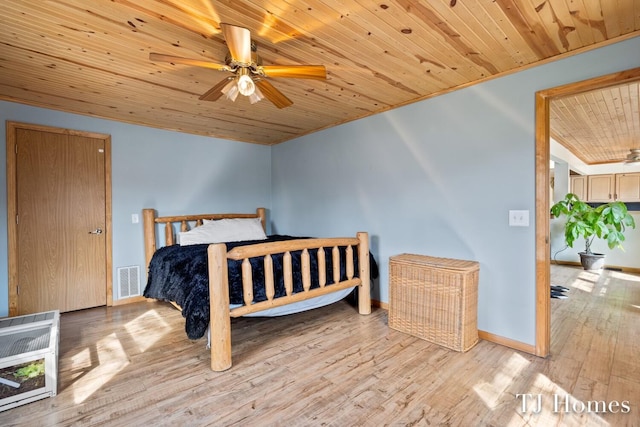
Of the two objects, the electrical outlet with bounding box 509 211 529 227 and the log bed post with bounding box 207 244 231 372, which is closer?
the log bed post with bounding box 207 244 231 372

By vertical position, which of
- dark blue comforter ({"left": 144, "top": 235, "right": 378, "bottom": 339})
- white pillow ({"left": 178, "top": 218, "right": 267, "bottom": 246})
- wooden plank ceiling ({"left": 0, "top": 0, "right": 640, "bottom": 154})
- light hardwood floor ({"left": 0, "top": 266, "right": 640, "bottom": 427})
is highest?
wooden plank ceiling ({"left": 0, "top": 0, "right": 640, "bottom": 154})

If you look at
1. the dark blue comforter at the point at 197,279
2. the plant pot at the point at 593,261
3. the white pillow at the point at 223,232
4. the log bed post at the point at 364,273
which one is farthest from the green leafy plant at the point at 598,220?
the white pillow at the point at 223,232

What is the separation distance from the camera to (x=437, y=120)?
285 centimetres

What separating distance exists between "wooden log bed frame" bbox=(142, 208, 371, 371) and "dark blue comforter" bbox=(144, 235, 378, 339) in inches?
2.4

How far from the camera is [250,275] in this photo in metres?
2.31

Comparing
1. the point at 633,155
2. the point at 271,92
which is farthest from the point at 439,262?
the point at 633,155

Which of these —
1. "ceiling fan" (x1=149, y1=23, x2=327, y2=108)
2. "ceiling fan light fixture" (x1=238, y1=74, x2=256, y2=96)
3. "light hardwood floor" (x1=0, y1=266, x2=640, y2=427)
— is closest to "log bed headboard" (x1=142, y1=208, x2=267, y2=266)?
"light hardwood floor" (x1=0, y1=266, x2=640, y2=427)

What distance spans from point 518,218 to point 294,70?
1975 mm

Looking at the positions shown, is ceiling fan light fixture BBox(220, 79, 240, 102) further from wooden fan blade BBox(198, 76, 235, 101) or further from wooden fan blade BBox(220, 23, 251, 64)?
wooden fan blade BBox(220, 23, 251, 64)

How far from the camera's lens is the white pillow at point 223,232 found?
11.6 ft

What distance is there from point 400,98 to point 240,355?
2676mm

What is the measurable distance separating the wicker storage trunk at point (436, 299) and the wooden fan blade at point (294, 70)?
1.69 m

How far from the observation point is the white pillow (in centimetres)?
353

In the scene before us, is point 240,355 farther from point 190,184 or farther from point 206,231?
point 190,184
